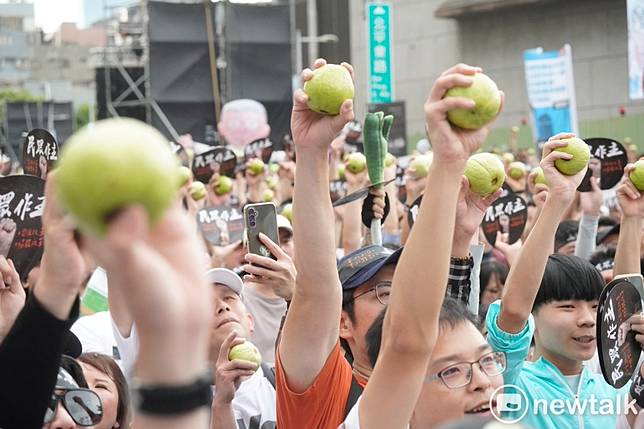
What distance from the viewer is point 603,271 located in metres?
5.14

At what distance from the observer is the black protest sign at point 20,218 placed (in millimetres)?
3232

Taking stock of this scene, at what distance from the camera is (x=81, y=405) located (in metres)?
2.54

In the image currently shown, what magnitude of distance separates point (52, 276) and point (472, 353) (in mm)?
1071

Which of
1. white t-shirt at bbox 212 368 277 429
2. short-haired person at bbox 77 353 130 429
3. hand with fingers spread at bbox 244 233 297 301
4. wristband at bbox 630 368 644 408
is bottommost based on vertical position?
white t-shirt at bbox 212 368 277 429

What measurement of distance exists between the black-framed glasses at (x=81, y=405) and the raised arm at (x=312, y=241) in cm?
50

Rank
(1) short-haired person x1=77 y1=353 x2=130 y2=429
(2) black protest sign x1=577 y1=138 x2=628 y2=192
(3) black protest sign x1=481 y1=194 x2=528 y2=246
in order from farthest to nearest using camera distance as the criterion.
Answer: (3) black protest sign x1=481 y1=194 x2=528 y2=246 < (2) black protest sign x1=577 y1=138 x2=628 y2=192 < (1) short-haired person x1=77 y1=353 x2=130 y2=429

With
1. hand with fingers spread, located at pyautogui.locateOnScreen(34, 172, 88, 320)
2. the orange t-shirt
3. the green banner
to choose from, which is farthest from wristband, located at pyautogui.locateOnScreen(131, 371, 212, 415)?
the green banner

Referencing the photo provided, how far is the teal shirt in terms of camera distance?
3260 millimetres

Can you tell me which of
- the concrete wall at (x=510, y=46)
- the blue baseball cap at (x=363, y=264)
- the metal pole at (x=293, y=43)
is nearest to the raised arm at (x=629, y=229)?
the blue baseball cap at (x=363, y=264)

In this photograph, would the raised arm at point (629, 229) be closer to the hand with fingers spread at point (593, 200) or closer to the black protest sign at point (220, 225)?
the hand with fingers spread at point (593, 200)

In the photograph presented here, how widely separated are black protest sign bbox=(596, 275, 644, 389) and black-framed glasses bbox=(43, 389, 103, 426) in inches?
58.2

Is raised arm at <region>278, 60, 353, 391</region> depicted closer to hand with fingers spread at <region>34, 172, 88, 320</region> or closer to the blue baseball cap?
the blue baseball cap

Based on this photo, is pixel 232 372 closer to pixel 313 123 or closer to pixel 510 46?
pixel 313 123

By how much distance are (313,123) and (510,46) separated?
29884mm
